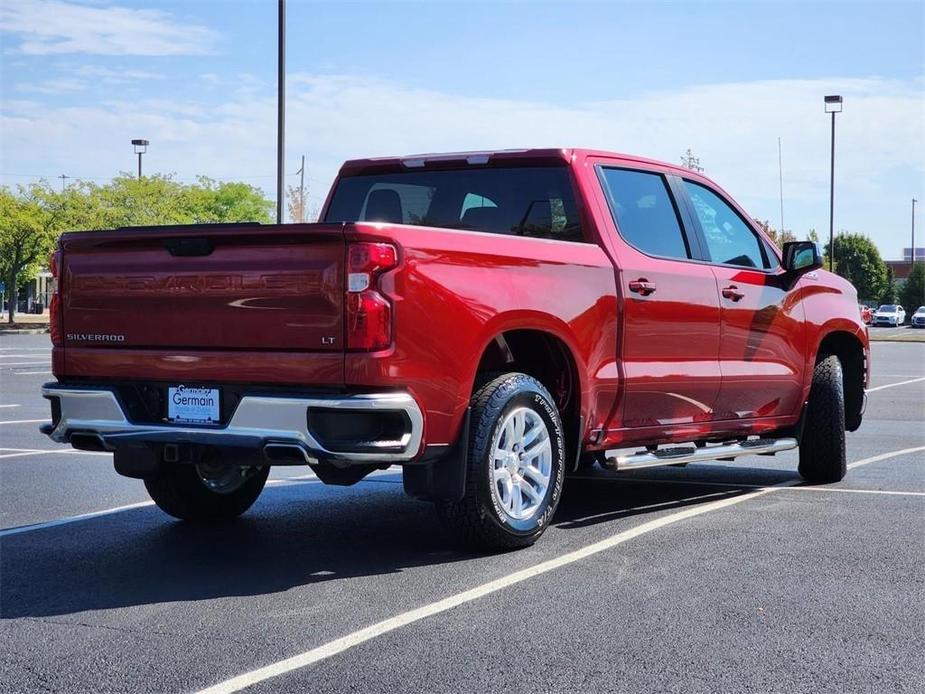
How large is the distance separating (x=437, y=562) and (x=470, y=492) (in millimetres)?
383

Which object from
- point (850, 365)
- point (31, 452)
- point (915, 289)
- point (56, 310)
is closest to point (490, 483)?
point (56, 310)

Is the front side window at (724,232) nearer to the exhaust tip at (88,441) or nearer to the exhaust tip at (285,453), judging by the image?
the exhaust tip at (285,453)

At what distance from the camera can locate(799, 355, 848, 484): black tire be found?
357 inches

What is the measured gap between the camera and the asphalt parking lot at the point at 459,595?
4.40 metres

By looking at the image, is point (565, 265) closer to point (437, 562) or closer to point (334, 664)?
point (437, 562)

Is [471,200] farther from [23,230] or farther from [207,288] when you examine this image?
[23,230]

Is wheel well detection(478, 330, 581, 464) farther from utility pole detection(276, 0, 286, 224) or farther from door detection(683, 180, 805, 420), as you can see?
utility pole detection(276, 0, 286, 224)

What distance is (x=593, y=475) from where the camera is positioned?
32.0 feet

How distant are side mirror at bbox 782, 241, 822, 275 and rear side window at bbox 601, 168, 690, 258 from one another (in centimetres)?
109

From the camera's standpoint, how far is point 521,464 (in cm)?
655

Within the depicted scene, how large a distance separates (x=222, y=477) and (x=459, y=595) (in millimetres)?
2394

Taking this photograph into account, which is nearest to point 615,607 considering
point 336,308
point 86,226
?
point 336,308

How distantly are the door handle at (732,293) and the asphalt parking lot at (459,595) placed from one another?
4.19 ft

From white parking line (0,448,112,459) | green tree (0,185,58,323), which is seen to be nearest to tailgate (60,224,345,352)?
white parking line (0,448,112,459)
